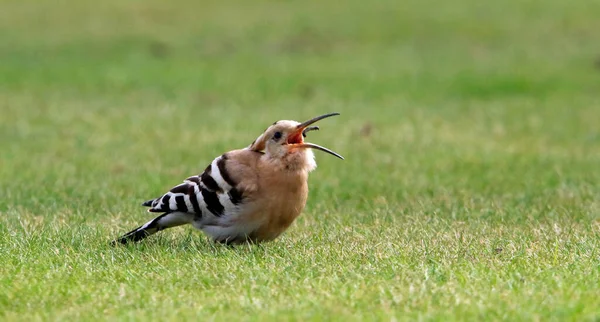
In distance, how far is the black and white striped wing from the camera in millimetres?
7336

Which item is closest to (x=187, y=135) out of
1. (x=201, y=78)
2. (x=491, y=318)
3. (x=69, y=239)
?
(x=201, y=78)

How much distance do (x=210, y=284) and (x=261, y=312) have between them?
78 cm

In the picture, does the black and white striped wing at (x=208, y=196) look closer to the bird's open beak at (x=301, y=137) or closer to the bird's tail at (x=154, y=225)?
the bird's tail at (x=154, y=225)

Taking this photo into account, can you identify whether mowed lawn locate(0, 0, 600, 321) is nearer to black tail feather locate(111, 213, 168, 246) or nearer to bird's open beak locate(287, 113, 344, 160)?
black tail feather locate(111, 213, 168, 246)

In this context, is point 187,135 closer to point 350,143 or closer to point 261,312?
point 350,143

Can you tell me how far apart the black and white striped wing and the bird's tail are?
0.05 meters

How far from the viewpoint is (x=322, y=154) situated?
13.6 meters

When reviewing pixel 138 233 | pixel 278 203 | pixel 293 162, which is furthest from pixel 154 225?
pixel 293 162

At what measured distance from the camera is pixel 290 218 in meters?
7.34

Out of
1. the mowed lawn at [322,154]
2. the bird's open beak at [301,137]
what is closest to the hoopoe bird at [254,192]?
the bird's open beak at [301,137]

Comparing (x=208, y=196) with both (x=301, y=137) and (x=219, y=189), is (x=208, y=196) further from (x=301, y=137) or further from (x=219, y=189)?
(x=301, y=137)

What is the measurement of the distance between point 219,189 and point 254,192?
11.9 inches

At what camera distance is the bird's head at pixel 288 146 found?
24.0 feet

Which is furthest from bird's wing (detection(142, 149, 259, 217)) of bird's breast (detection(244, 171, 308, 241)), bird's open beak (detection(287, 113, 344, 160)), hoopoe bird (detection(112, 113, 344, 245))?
bird's open beak (detection(287, 113, 344, 160))
